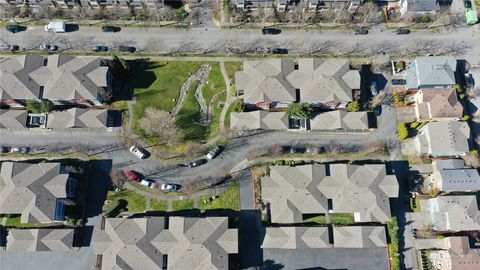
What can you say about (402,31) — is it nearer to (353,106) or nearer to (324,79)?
(353,106)

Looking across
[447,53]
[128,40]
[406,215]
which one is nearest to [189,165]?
[128,40]

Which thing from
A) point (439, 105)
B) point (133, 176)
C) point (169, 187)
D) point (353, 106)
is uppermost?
point (353, 106)

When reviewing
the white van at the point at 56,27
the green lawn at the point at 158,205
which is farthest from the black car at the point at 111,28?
the green lawn at the point at 158,205

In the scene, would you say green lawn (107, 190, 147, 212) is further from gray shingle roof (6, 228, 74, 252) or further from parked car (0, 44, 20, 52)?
parked car (0, 44, 20, 52)

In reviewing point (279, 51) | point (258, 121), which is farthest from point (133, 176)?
point (279, 51)

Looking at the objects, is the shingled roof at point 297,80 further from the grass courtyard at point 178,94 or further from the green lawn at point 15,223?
the green lawn at point 15,223

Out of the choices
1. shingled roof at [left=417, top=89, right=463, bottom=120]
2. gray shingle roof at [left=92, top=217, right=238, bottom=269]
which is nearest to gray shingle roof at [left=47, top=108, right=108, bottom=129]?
gray shingle roof at [left=92, top=217, right=238, bottom=269]
